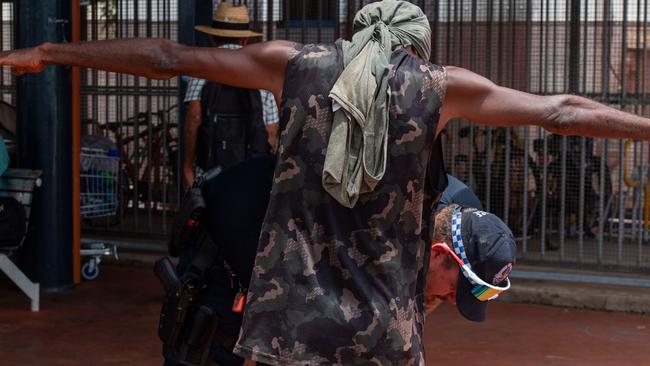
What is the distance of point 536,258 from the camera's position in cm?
938

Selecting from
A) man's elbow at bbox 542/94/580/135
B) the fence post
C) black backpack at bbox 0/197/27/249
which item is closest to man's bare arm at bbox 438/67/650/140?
man's elbow at bbox 542/94/580/135

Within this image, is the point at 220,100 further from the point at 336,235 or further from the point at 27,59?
the point at 336,235

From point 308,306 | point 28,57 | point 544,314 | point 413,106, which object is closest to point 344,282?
point 308,306

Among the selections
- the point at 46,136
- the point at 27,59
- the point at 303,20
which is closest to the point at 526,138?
the point at 303,20

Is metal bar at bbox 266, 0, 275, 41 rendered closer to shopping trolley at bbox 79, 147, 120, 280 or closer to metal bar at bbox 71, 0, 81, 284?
shopping trolley at bbox 79, 147, 120, 280

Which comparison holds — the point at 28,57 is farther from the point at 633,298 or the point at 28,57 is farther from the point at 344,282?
the point at 633,298

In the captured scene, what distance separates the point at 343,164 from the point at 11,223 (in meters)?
5.33

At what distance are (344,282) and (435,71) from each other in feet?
2.11

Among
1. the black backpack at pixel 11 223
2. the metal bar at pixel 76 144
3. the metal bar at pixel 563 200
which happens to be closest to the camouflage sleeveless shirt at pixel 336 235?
the black backpack at pixel 11 223

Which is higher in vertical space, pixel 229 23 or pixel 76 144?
pixel 229 23

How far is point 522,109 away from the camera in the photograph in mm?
3275

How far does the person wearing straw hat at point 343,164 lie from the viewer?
3184 millimetres

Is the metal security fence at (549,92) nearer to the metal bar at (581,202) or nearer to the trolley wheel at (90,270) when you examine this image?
the metal bar at (581,202)

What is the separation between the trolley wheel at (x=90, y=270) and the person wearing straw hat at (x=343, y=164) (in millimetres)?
6071
